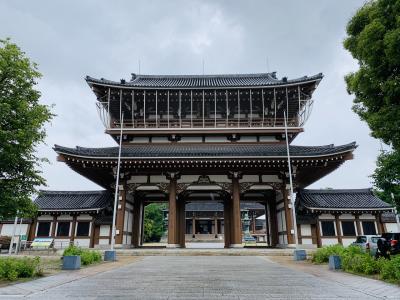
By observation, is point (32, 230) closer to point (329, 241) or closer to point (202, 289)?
point (202, 289)

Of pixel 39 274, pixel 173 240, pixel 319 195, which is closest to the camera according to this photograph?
pixel 39 274

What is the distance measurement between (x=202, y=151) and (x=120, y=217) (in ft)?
27.4

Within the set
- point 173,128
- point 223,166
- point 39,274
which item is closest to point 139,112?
point 173,128

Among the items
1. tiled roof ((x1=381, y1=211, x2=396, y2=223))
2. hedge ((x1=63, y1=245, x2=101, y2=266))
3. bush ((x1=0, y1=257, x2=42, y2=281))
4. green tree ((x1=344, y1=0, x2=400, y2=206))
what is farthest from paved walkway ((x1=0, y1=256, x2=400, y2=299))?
tiled roof ((x1=381, y1=211, x2=396, y2=223))

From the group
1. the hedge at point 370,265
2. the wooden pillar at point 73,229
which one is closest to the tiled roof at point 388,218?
the hedge at point 370,265

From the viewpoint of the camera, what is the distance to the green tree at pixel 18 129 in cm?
1059

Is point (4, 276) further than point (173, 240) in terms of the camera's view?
No

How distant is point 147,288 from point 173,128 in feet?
57.4

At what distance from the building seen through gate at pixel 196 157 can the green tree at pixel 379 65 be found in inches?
349

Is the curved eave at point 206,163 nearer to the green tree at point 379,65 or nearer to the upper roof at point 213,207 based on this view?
→ the green tree at point 379,65

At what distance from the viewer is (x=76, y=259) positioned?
12.0 metres

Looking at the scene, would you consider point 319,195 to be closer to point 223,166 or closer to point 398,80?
point 223,166

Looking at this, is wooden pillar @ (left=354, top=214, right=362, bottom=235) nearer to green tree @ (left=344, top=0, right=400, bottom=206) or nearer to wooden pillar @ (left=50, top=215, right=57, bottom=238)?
green tree @ (left=344, top=0, right=400, bottom=206)

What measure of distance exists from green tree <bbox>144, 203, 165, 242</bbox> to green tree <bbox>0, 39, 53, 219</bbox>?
139ft
